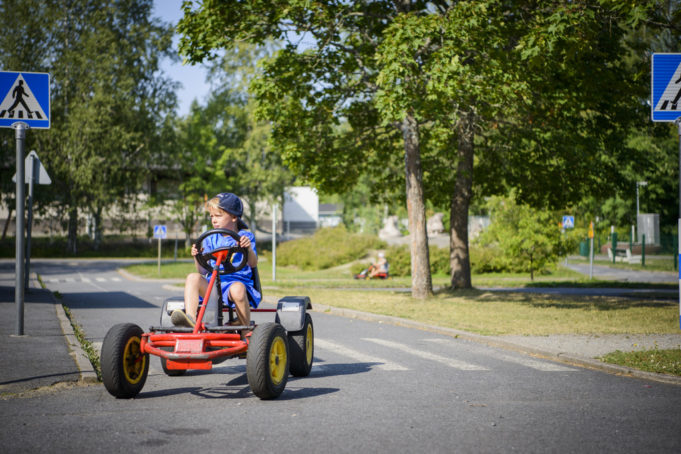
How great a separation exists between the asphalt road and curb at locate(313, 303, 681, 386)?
25 centimetres

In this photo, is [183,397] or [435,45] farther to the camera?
[435,45]

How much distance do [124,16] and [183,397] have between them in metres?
44.3

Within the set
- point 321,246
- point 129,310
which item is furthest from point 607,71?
point 321,246

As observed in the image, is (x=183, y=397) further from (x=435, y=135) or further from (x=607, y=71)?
(x=607, y=71)

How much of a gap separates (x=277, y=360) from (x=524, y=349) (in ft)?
14.9

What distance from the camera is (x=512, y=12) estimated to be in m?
15.8

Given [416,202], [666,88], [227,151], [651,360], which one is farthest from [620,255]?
[651,360]

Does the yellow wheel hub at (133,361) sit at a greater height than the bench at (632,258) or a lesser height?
greater

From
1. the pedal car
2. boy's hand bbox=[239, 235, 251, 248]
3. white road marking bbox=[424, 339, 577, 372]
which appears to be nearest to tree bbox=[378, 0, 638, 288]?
white road marking bbox=[424, 339, 577, 372]

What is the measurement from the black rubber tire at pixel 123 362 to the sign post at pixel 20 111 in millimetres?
3869

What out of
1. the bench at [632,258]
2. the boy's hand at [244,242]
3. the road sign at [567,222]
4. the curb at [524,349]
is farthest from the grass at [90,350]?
the bench at [632,258]

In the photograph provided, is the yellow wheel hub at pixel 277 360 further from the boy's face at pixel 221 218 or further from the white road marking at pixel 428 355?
the white road marking at pixel 428 355

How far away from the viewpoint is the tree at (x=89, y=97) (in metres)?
42.2

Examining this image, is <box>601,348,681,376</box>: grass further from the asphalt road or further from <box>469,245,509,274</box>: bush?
<box>469,245,509,274</box>: bush
